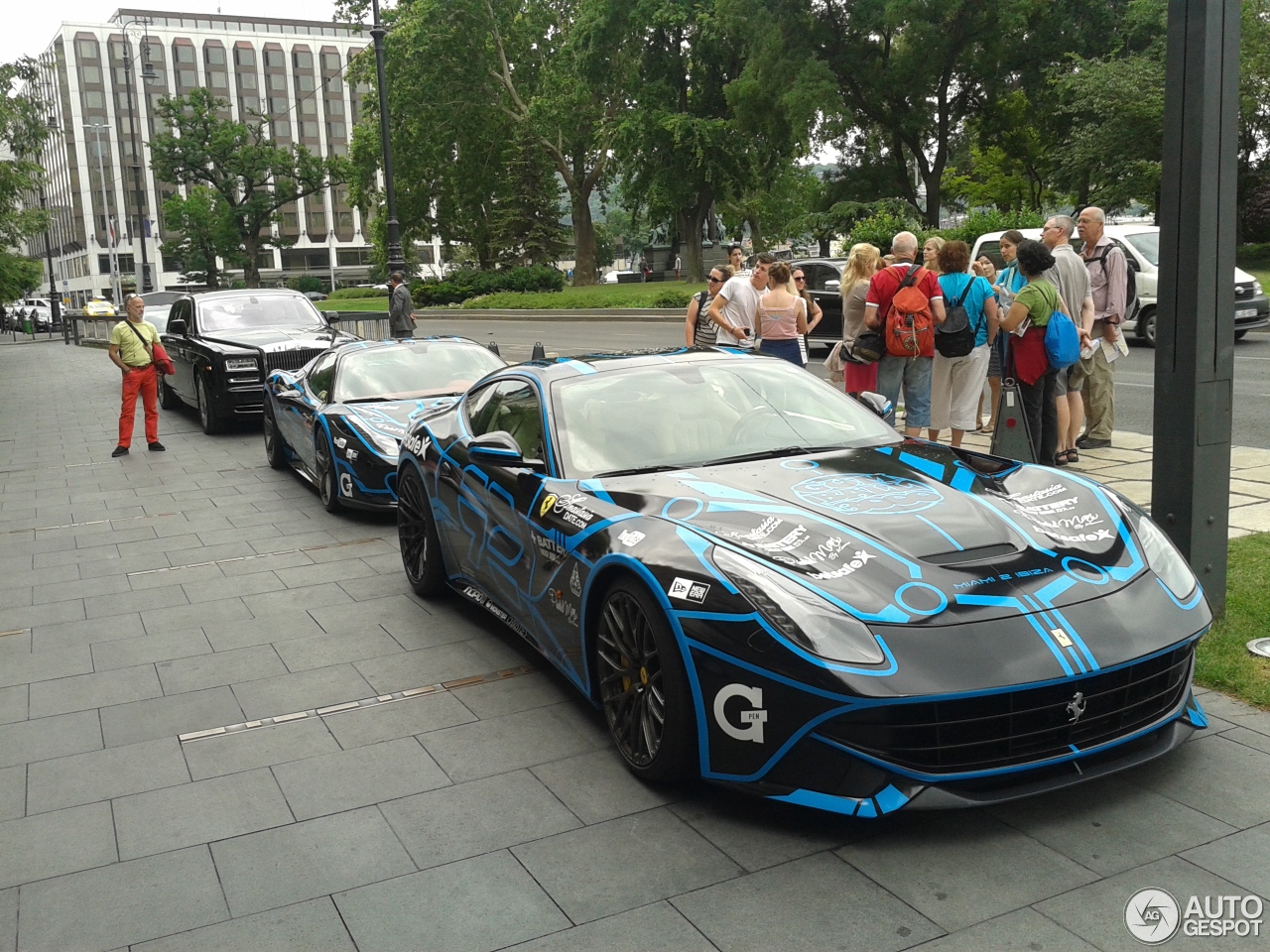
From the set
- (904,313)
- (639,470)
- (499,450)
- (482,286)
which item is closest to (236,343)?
(904,313)

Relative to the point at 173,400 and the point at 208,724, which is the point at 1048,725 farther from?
the point at 173,400

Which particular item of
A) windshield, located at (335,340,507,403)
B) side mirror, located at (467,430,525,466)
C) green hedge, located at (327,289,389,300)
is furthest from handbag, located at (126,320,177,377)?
green hedge, located at (327,289,389,300)

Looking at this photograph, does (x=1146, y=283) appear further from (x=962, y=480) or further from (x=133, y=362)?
(x=962, y=480)

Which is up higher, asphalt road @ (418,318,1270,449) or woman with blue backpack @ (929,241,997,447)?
woman with blue backpack @ (929,241,997,447)

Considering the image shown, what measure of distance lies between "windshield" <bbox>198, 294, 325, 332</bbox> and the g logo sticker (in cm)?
1317

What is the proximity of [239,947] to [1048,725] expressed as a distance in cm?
230

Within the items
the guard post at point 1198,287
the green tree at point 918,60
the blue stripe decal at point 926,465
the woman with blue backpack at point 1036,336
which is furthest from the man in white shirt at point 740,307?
the green tree at point 918,60

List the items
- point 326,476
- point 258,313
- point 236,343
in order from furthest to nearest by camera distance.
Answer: point 258,313
point 236,343
point 326,476

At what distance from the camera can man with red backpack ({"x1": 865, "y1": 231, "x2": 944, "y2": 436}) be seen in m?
8.77

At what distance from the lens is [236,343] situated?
48.9 ft

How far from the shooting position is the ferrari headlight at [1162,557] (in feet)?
12.8

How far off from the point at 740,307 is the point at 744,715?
24.1ft

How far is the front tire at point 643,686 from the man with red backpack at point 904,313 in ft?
16.3

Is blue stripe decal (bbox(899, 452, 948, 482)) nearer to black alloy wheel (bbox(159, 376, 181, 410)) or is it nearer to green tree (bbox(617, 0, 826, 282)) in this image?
black alloy wheel (bbox(159, 376, 181, 410))
